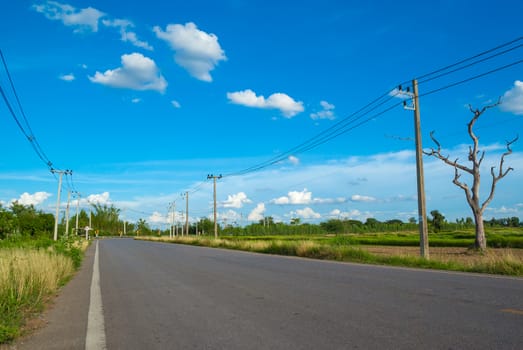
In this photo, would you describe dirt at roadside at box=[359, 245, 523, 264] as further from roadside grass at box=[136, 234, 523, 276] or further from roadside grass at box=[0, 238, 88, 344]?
roadside grass at box=[0, 238, 88, 344]

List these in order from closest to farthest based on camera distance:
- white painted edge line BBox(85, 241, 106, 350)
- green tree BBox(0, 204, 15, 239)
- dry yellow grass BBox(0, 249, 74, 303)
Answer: white painted edge line BBox(85, 241, 106, 350), dry yellow grass BBox(0, 249, 74, 303), green tree BBox(0, 204, 15, 239)

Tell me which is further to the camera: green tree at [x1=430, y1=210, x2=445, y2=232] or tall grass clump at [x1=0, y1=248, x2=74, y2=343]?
green tree at [x1=430, y1=210, x2=445, y2=232]

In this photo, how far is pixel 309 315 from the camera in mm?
7227

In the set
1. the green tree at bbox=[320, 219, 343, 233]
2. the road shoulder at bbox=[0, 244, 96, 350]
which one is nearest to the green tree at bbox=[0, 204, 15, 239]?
the road shoulder at bbox=[0, 244, 96, 350]

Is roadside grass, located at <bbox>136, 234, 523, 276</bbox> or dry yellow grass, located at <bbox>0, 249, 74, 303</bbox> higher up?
dry yellow grass, located at <bbox>0, 249, 74, 303</bbox>

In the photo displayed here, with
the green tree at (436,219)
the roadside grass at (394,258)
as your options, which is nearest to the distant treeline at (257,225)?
the green tree at (436,219)

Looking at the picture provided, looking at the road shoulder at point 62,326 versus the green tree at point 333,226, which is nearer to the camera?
the road shoulder at point 62,326

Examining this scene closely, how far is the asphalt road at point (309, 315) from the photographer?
5.62 metres

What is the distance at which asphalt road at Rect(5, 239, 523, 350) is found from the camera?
5.62m

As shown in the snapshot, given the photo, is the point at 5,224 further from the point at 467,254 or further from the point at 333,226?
the point at 333,226

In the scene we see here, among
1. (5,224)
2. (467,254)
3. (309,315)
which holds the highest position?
(5,224)

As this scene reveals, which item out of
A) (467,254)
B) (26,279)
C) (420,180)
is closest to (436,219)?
(467,254)

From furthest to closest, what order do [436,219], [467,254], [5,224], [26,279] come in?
1. [436,219]
2. [5,224]
3. [467,254]
4. [26,279]

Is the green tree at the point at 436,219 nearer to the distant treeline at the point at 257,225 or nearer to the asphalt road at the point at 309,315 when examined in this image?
the distant treeline at the point at 257,225
